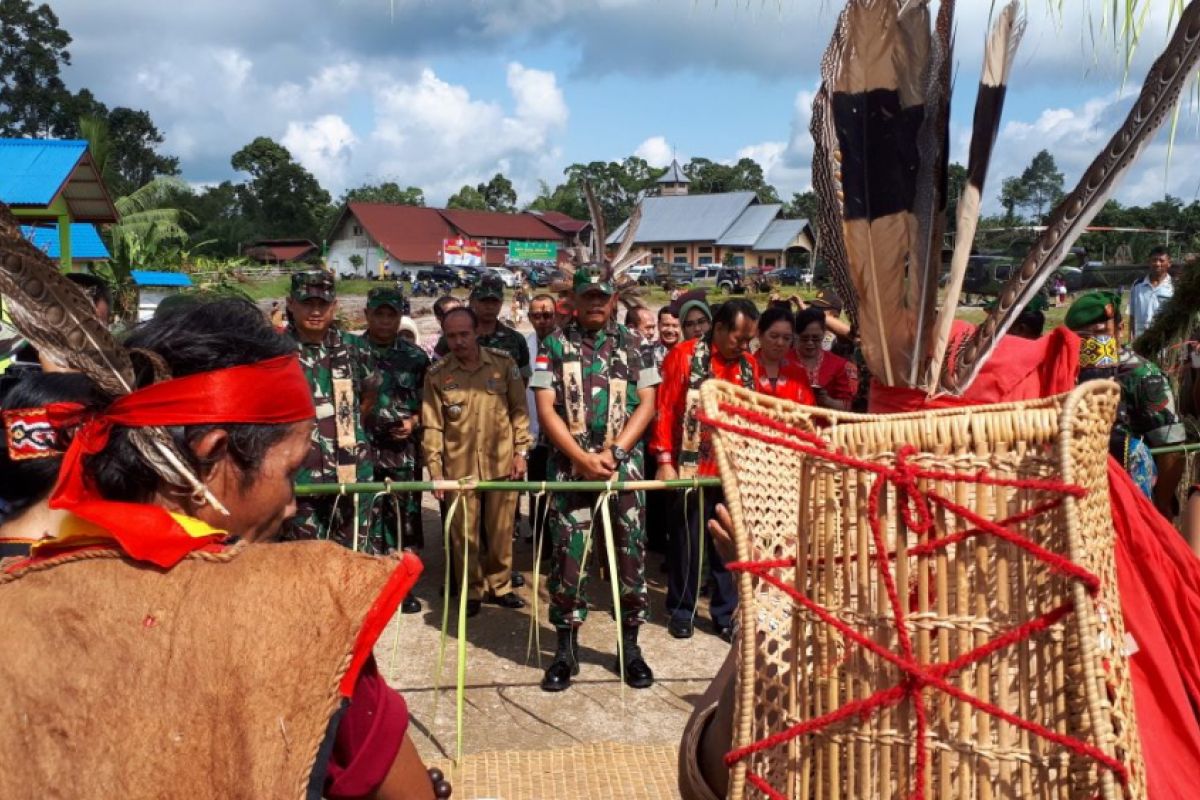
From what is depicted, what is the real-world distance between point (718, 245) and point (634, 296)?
52903 millimetres

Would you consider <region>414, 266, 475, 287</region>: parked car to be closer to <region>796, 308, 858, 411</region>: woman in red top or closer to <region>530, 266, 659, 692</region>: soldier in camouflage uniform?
<region>796, 308, 858, 411</region>: woman in red top

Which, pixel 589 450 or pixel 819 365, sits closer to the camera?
pixel 589 450

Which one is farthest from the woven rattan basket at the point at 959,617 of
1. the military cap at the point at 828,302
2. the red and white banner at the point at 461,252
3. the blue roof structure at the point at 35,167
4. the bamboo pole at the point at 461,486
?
the red and white banner at the point at 461,252

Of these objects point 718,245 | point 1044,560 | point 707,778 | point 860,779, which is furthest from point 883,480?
point 718,245

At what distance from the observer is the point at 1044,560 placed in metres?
1.23

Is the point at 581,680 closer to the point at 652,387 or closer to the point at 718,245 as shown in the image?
the point at 652,387

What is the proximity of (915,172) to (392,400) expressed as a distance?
4694mm

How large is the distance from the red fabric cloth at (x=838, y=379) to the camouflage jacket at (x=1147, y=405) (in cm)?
135

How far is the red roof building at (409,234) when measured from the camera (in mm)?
56419

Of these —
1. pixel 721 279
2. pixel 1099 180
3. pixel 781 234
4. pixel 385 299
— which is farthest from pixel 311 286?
pixel 781 234

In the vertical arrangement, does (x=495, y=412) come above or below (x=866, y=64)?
below

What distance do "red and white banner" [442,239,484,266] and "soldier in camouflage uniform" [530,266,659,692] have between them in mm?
50042

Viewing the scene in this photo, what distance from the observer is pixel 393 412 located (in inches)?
235

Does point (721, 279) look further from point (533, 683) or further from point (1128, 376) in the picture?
point (533, 683)
